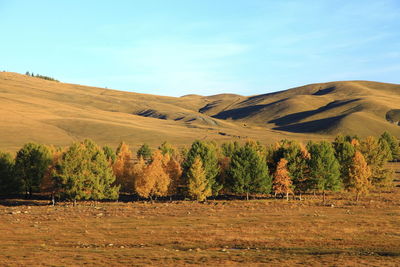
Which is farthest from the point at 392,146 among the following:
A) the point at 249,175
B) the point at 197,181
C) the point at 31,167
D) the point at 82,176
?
the point at 31,167

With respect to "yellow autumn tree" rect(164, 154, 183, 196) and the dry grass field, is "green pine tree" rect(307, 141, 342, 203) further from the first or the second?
"yellow autumn tree" rect(164, 154, 183, 196)

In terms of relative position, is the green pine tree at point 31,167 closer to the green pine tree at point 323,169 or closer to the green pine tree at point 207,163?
the green pine tree at point 207,163

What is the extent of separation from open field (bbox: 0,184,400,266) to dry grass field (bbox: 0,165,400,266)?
75 millimetres

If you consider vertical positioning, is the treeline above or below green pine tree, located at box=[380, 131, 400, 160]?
below

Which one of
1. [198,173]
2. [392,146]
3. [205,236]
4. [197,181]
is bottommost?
[205,236]

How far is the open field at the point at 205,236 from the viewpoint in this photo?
2853 cm

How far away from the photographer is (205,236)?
38625 mm

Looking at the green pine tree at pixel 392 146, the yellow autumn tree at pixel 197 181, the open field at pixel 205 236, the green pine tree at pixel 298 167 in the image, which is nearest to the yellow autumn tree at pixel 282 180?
the green pine tree at pixel 298 167

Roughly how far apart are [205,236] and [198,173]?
33010 mm

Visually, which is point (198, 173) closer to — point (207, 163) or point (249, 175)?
point (207, 163)

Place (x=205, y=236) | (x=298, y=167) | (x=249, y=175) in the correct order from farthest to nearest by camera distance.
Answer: (x=298, y=167)
(x=249, y=175)
(x=205, y=236)

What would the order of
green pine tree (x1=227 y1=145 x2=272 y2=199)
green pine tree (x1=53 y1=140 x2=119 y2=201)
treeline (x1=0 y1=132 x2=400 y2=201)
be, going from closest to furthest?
green pine tree (x1=53 y1=140 x2=119 y2=201) → treeline (x1=0 y1=132 x2=400 y2=201) → green pine tree (x1=227 y1=145 x2=272 y2=199)

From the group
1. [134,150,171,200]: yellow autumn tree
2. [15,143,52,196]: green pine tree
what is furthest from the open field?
[15,143,52,196]: green pine tree

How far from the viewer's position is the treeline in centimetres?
6906
